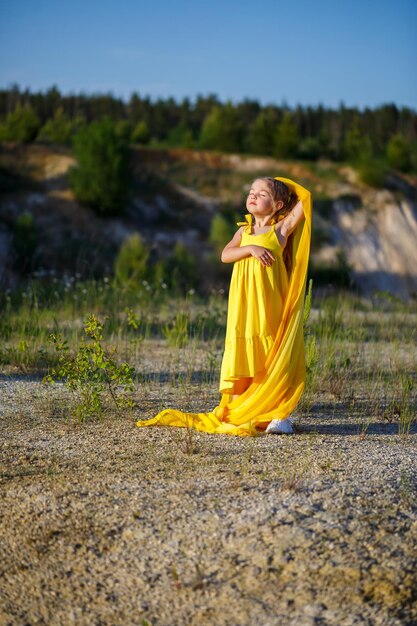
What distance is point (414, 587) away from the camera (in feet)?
10.7

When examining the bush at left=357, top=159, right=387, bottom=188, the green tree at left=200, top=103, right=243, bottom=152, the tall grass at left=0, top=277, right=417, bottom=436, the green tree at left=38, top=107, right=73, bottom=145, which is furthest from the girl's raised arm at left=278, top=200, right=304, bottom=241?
the green tree at left=200, top=103, right=243, bottom=152

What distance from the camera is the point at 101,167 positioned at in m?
24.4

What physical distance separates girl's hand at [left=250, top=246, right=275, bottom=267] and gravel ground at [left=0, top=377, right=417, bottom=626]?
1.02 m

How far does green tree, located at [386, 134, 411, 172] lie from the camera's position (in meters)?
34.0

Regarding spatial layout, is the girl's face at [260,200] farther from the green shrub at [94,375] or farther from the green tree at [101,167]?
the green tree at [101,167]

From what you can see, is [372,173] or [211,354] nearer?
[211,354]

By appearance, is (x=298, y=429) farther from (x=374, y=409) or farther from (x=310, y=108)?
(x=310, y=108)

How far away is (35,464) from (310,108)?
46.2m

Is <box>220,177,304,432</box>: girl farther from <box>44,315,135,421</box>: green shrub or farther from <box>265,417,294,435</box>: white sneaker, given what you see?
<box>44,315,135,421</box>: green shrub

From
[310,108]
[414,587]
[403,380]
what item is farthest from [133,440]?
[310,108]

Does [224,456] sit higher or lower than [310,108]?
lower

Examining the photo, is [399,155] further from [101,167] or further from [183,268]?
[183,268]

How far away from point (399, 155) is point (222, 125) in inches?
277

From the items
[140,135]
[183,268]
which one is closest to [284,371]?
[183,268]
